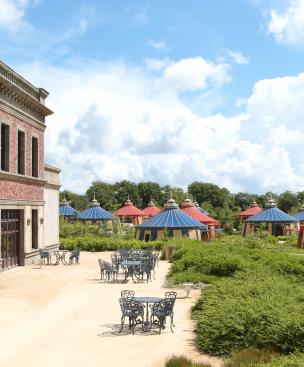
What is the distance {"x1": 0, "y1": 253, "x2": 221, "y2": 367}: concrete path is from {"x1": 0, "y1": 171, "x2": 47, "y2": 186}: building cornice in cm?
562

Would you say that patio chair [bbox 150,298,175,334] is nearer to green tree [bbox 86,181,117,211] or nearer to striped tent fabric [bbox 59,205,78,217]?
striped tent fabric [bbox 59,205,78,217]

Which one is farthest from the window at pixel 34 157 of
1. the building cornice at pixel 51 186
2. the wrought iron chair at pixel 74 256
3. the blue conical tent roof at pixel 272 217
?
the blue conical tent roof at pixel 272 217

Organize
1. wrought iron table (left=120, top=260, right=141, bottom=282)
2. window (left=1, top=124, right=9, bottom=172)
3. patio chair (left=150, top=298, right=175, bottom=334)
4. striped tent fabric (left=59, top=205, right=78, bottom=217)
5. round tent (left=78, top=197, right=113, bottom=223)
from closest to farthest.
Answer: patio chair (left=150, top=298, right=175, bottom=334) < wrought iron table (left=120, top=260, right=141, bottom=282) < window (left=1, top=124, right=9, bottom=172) < round tent (left=78, top=197, right=113, bottom=223) < striped tent fabric (left=59, top=205, right=78, bottom=217)

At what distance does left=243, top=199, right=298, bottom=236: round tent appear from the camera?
52.9m

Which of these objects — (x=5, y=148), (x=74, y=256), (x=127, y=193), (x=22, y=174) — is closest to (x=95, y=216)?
(x=74, y=256)

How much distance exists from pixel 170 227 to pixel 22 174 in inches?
578

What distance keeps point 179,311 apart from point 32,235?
56.9ft

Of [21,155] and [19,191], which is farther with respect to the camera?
[21,155]

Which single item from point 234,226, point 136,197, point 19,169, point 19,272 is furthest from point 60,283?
point 136,197

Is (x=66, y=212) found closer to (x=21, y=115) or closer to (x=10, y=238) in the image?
(x=10, y=238)

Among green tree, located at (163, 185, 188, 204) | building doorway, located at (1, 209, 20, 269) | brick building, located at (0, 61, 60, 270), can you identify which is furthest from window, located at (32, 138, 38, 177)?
green tree, located at (163, 185, 188, 204)

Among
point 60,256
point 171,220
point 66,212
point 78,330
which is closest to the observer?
point 78,330

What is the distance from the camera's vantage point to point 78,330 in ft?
43.5

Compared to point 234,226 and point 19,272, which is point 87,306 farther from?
point 234,226
